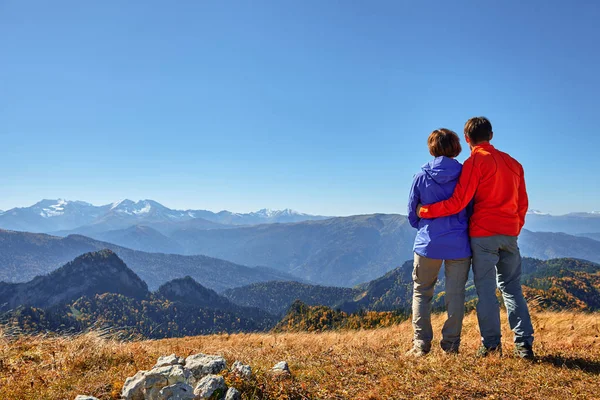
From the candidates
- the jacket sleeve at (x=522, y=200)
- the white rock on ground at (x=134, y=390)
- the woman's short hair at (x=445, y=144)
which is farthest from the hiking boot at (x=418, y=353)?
the white rock on ground at (x=134, y=390)

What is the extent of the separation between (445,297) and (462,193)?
75.9 inches

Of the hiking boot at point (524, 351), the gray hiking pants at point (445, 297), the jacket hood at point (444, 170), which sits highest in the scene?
the jacket hood at point (444, 170)

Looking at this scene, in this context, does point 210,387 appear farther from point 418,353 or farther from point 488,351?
point 488,351

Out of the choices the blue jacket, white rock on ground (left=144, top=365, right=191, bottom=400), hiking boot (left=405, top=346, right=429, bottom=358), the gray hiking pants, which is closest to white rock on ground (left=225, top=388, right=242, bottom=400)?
white rock on ground (left=144, top=365, right=191, bottom=400)

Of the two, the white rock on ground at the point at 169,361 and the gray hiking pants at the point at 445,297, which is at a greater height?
the gray hiking pants at the point at 445,297

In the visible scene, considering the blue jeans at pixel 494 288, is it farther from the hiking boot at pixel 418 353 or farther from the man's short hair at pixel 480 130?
the man's short hair at pixel 480 130

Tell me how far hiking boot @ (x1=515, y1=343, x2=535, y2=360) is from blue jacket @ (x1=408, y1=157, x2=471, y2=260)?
171 cm

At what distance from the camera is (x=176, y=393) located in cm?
452

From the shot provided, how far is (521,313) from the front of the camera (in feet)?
20.1

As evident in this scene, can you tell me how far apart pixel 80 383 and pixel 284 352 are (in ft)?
12.0

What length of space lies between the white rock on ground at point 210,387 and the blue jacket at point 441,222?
12.6 ft

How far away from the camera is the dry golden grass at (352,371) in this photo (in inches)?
183

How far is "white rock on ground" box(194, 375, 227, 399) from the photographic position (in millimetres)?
4562

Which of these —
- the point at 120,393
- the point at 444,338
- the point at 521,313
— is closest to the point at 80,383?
the point at 120,393
